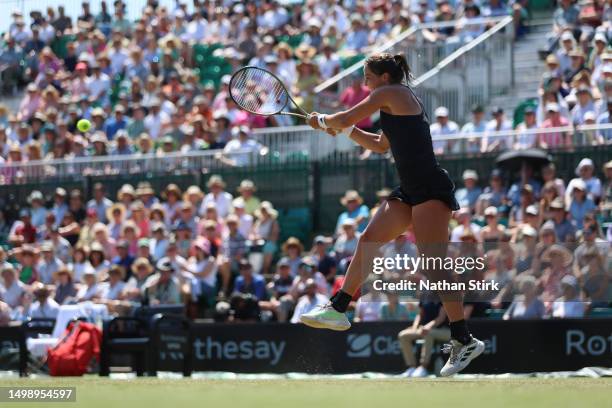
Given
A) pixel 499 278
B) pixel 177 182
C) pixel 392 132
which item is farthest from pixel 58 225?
pixel 392 132

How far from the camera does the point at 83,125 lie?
78.6 ft

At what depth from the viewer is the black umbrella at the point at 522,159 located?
17.8 metres

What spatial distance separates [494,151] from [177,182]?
5.43m

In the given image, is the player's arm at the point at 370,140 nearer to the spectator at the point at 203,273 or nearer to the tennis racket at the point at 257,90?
the tennis racket at the point at 257,90

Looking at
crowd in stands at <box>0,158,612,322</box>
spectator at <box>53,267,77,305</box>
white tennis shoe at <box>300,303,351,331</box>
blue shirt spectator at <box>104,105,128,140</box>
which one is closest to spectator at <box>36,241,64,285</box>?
crowd in stands at <box>0,158,612,322</box>

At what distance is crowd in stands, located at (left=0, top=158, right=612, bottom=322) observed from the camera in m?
15.9

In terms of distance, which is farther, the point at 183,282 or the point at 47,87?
the point at 47,87

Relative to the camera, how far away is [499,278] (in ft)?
52.0

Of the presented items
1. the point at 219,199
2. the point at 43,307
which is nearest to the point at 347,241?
the point at 219,199

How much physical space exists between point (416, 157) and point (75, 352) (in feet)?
19.3

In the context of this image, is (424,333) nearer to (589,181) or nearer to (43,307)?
(589,181)

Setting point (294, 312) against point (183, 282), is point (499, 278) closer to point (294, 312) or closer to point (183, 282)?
point (294, 312)

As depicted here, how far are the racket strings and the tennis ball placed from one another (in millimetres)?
12320

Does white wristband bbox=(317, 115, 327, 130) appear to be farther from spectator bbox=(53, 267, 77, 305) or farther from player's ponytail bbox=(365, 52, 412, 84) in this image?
spectator bbox=(53, 267, 77, 305)
